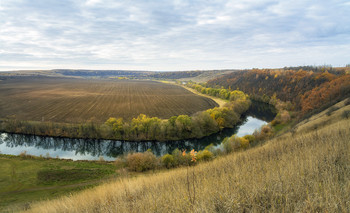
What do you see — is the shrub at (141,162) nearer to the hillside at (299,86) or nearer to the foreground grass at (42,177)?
the foreground grass at (42,177)

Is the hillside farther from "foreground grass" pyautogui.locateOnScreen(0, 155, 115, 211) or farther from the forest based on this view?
"foreground grass" pyautogui.locateOnScreen(0, 155, 115, 211)

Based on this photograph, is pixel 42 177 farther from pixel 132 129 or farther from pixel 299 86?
pixel 299 86

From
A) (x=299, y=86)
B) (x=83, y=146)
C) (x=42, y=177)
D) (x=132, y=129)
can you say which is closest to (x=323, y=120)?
(x=132, y=129)

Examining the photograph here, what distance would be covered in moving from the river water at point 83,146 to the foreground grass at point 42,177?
559 centimetres

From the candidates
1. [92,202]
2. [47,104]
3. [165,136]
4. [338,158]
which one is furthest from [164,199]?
[47,104]

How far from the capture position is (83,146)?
3831 cm

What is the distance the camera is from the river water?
1384 inches

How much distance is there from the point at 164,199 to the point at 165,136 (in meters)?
36.7

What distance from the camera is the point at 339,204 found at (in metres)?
2.67

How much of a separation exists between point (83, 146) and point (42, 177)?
14.1 metres

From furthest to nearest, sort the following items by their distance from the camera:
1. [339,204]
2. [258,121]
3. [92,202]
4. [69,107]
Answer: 1. [69,107]
2. [258,121]
3. [92,202]
4. [339,204]

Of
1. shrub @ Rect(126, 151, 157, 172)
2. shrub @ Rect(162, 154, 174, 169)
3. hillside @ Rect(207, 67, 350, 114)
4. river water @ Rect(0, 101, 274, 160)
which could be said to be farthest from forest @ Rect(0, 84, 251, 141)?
hillside @ Rect(207, 67, 350, 114)

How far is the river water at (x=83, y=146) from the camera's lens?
35.2 meters

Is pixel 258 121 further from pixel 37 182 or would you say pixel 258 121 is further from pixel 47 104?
pixel 47 104
